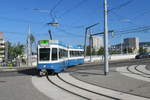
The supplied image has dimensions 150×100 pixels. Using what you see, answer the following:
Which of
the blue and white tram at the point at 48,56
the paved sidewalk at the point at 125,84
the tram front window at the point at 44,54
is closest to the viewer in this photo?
the paved sidewalk at the point at 125,84

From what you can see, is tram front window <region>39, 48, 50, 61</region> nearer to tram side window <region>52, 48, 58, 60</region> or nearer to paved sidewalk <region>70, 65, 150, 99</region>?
tram side window <region>52, 48, 58, 60</region>

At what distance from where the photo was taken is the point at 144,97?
34.2ft

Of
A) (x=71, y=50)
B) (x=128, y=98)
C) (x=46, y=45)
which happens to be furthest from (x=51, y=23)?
(x=128, y=98)

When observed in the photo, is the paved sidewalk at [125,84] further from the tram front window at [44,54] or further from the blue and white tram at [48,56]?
the tram front window at [44,54]

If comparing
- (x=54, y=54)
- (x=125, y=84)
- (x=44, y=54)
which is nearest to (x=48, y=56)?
(x=44, y=54)

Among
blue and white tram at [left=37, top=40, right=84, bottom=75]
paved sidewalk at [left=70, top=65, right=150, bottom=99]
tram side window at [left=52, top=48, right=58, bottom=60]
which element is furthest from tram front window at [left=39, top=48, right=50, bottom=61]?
paved sidewalk at [left=70, top=65, right=150, bottom=99]

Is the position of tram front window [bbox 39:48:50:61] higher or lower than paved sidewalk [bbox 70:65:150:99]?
higher

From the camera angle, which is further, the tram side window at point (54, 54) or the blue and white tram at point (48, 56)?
the tram side window at point (54, 54)

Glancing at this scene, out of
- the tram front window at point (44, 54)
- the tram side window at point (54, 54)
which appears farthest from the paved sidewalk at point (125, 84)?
the tram front window at point (44, 54)

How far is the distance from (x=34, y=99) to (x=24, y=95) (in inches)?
47.9

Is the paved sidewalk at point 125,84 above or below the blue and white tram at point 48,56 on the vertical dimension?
below

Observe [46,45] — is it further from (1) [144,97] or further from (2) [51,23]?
(1) [144,97]

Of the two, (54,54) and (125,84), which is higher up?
(54,54)

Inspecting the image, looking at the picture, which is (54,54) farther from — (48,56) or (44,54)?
(44,54)
